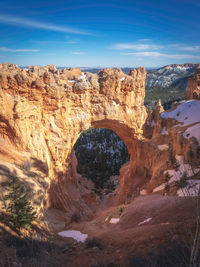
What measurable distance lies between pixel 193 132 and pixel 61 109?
13.1m

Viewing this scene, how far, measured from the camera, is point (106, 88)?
1856cm

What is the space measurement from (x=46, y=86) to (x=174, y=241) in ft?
45.6

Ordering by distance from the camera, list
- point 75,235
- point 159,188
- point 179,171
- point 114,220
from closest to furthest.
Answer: point 75,235 < point 114,220 < point 179,171 < point 159,188

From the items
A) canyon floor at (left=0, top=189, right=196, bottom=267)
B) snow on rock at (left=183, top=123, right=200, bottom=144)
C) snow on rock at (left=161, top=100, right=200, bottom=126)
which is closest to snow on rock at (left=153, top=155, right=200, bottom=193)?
snow on rock at (left=183, top=123, right=200, bottom=144)

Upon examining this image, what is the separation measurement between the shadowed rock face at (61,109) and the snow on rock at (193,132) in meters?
6.31

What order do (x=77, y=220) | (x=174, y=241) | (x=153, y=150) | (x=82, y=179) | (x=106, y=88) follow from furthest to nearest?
(x=82, y=179) < (x=153, y=150) < (x=106, y=88) < (x=77, y=220) < (x=174, y=241)

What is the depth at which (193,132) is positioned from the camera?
55.5 feet

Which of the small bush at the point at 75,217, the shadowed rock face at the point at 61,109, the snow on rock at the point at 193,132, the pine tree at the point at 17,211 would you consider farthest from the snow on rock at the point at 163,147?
the pine tree at the point at 17,211

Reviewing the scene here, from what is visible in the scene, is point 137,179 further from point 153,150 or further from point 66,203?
point 66,203

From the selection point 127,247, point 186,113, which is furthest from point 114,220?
point 186,113

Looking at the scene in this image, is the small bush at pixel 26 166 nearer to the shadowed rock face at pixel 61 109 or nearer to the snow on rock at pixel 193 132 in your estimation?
the shadowed rock face at pixel 61 109

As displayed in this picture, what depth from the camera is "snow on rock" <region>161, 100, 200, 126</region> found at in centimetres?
1958

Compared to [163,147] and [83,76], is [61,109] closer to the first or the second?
[83,76]

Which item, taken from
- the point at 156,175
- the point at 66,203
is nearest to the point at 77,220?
the point at 66,203
